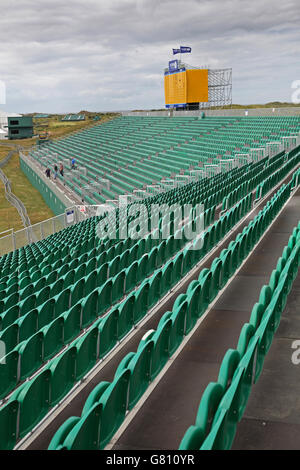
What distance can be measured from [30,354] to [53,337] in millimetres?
370

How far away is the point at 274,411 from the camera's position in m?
3.26

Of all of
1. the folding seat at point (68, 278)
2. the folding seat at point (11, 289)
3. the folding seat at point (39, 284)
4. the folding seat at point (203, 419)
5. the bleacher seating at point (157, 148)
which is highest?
the bleacher seating at point (157, 148)

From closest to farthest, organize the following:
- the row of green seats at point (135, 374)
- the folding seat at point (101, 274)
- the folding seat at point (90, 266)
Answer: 1. the row of green seats at point (135, 374)
2. the folding seat at point (101, 274)
3. the folding seat at point (90, 266)

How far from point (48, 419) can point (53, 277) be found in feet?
11.1

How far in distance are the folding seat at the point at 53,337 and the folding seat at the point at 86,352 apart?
47cm

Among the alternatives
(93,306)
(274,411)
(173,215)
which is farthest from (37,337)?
(173,215)

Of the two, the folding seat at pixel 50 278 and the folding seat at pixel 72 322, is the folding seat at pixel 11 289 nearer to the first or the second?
the folding seat at pixel 50 278

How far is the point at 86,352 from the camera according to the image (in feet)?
12.3

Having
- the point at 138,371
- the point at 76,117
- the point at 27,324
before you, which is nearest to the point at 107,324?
the point at 138,371

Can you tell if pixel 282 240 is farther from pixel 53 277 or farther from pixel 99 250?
pixel 53 277

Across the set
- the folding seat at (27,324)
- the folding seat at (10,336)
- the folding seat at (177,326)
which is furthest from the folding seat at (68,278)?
the folding seat at (177,326)

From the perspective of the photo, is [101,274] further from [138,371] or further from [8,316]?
[138,371]

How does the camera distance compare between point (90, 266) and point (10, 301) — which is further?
point (90, 266)

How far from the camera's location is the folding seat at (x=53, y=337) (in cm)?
407
